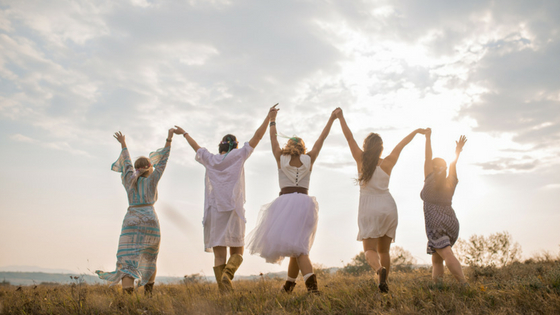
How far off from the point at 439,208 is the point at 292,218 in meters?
2.58

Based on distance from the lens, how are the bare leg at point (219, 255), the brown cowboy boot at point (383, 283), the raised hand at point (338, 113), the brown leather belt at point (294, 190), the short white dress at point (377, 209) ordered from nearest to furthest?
the brown cowboy boot at point (383, 283)
the short white dress at point (377, 209)
the brown leather belt at point (294, 190)
the bare leg at point (219, 255)
the raised hand at point (338, 113)

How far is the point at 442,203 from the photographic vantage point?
6.50m

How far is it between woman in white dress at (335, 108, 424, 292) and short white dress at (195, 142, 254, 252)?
2.05m

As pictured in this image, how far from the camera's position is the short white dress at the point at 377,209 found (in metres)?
6.18

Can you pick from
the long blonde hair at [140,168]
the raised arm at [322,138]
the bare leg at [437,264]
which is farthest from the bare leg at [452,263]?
the long blonde hair at [140,168]

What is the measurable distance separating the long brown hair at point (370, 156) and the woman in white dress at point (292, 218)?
755 millimetres

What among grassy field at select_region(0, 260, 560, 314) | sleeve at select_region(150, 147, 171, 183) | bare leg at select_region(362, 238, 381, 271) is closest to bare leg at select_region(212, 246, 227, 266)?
grassy field at select_region(0, 260, 560, 314)

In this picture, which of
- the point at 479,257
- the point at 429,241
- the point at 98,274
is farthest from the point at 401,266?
the point at 98,274

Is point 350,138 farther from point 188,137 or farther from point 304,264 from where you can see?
point 188,137

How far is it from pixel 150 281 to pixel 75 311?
1731 millimetres

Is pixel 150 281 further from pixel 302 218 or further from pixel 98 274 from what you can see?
pixel 302 218

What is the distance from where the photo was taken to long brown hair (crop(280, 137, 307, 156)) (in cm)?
642

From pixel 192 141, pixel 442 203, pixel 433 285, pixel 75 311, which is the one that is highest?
pixel 192 141

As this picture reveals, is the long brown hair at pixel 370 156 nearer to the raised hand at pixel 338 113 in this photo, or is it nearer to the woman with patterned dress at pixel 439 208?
the raised hand at pixel 338 113
